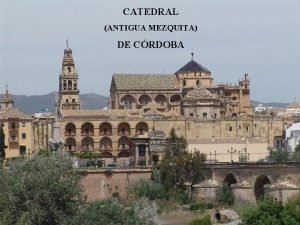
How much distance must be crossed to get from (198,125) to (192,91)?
13.9ft

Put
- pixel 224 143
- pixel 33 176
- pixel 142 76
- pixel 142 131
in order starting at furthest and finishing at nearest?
pixel 142 76 < pixel 142 131 < pixel 224 143 < pixel 33 176

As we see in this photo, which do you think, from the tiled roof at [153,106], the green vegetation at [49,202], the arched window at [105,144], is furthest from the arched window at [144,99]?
the green vegetation at [49,202]

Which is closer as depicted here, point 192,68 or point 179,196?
point 179,196

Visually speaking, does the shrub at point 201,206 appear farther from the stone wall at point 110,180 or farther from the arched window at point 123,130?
the arched window at point 123,130

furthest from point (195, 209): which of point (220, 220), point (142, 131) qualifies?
point (142, 131)

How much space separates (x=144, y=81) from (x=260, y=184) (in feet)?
93.4

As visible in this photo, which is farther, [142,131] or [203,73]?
[203,73]

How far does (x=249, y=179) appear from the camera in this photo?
7262 centimetres

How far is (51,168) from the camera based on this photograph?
168 ft

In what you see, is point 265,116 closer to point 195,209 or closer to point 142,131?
point 142,131

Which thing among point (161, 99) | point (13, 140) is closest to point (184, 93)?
point (161, 99)

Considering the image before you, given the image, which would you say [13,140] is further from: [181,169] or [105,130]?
[181,169]

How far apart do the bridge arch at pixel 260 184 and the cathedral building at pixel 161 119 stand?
29.0ft

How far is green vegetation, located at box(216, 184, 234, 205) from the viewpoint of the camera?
70.1 m
